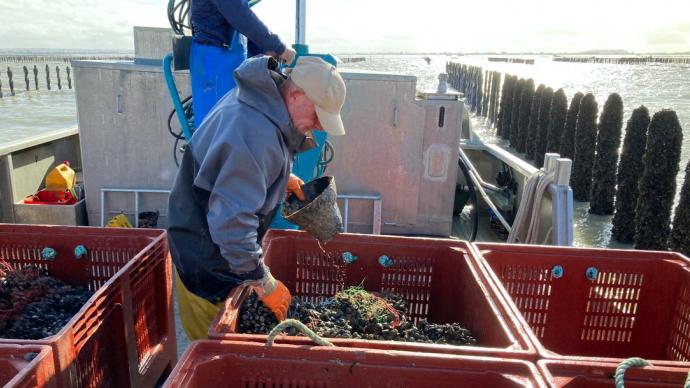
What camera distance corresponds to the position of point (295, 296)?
99.1 inches

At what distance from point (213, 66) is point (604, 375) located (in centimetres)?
273

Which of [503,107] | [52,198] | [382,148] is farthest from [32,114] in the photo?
[382,148]

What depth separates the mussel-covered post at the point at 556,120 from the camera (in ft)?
41.5

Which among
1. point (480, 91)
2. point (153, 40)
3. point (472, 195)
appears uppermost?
point (480, 91)

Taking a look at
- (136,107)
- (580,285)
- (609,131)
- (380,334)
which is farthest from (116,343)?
(609,131)

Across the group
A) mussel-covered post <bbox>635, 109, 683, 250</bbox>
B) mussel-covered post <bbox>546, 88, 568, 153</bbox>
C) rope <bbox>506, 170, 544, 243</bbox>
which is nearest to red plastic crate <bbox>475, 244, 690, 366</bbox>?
rope <bbox>506, 170, 544, 243</bbox>

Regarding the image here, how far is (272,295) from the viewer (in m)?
1.94

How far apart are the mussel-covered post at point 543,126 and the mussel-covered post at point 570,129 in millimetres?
1919

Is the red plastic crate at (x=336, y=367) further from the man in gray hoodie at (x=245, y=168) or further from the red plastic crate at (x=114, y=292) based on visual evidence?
the red plastic crate at (x=114, y=292)

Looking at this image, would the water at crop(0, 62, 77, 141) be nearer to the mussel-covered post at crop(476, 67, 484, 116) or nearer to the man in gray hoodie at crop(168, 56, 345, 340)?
the man in gray hoodie at crop(168, 56, 345, 340)

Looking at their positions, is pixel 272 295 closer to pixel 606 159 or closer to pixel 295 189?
pixel 295 189

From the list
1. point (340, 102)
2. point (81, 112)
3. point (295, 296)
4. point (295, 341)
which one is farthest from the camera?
point (81, 112)

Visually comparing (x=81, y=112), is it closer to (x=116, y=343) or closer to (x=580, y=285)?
(x=116, y=343)

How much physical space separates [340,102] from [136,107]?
3.53m
